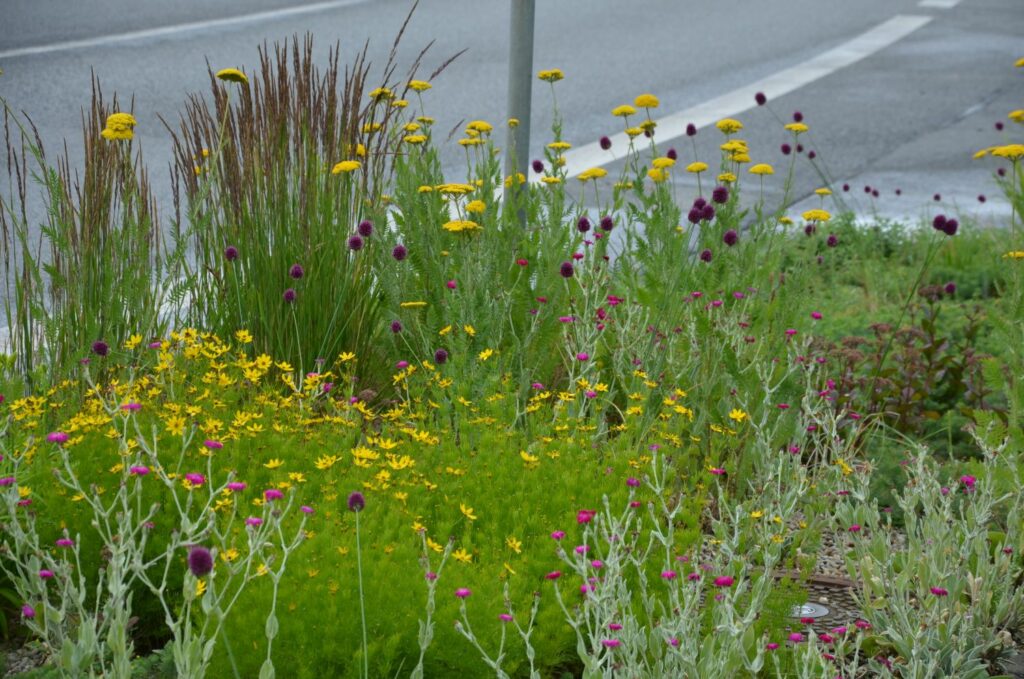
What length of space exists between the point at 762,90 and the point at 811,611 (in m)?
8.83

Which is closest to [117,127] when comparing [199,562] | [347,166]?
[347,166]

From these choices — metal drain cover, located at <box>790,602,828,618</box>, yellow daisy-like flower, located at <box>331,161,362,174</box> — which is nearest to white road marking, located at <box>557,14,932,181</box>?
yellow daisy-like flower, located at <box>331,161,362,174</box>

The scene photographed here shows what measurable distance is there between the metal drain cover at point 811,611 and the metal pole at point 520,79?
8.07 feet

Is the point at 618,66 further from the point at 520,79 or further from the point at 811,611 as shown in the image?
the point at 811,611

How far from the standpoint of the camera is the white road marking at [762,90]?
9.39 meters

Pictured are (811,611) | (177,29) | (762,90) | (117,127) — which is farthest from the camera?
(177,29)

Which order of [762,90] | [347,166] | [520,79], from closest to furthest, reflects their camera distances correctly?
[347,166], [520,79], [762,90]

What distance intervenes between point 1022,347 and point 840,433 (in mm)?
745

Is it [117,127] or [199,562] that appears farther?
[117,127]

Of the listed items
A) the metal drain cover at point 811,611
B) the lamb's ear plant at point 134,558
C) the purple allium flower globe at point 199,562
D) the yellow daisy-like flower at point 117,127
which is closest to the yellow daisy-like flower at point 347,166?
the yellow daisy-like flower at point 117,127

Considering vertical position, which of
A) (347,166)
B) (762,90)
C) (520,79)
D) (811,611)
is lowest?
(811,611)

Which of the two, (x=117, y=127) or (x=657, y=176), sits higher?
(x=117, y=127)

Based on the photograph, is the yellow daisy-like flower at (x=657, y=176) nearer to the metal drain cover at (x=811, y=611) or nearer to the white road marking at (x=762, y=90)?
the metal drain cover at (x=811, y=611)

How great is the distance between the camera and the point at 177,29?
12180mm
